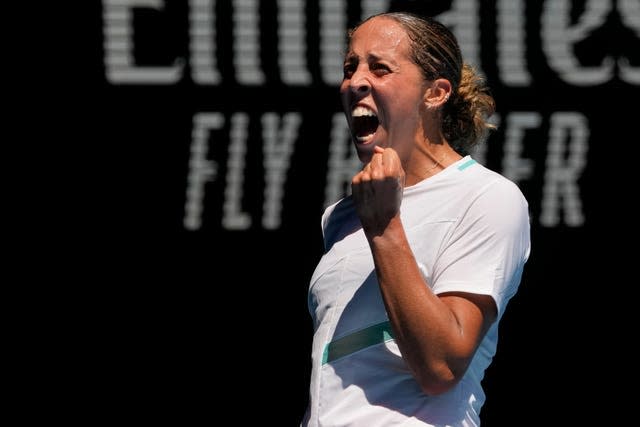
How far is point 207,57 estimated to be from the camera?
139 inches

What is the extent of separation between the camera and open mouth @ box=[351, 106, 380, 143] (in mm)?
1791

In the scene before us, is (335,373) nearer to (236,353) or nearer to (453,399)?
(453,399)

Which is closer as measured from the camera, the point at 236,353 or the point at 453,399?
the point at 453,399

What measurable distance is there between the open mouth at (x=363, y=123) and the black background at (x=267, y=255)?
166cm

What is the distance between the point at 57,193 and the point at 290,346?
2.74ft

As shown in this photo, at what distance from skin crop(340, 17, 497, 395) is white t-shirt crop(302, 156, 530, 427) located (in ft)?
0.17

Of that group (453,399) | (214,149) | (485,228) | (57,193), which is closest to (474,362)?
(453,399)

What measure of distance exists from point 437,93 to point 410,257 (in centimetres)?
40

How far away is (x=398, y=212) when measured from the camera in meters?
1.57

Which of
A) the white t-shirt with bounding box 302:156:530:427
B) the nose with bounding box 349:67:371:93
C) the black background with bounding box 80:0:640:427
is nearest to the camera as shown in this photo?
the white t-shirt with bounding box 302:156:530:427

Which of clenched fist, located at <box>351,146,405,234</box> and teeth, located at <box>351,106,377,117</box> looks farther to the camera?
teeth, located at <box>351,106,377,117</box>

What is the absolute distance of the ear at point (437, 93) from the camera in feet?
6.04

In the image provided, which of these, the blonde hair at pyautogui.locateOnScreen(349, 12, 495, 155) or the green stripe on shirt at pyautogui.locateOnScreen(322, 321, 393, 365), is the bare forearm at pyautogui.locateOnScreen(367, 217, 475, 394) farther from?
the blonde hair at pyautogui.locateOnScreen(349, 12, 495, 155)

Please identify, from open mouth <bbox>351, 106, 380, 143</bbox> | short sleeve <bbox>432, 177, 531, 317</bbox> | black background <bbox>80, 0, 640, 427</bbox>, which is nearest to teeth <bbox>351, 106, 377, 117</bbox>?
open mouth <bbox>351, 106, 380, 143</bbox>
